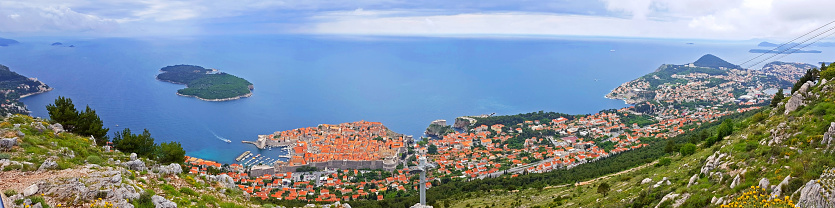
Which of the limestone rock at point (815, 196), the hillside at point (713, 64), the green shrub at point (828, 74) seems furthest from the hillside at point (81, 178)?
the hillside at point (713, 64)

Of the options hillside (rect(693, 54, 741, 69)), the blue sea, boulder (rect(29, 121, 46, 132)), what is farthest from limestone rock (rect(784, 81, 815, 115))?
hillside (rect(693, 54, 741, 69))

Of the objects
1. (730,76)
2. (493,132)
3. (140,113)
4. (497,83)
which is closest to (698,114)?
(493,132)

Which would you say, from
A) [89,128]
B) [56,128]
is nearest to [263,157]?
[89,128]

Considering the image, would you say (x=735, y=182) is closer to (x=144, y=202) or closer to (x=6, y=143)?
(x=144, y=202)

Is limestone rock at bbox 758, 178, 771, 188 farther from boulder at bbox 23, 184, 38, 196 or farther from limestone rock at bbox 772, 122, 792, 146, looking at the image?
boulder at bbox 23, 184, 38, 196

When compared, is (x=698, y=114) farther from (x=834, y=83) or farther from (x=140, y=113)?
(x=140, y=113)
